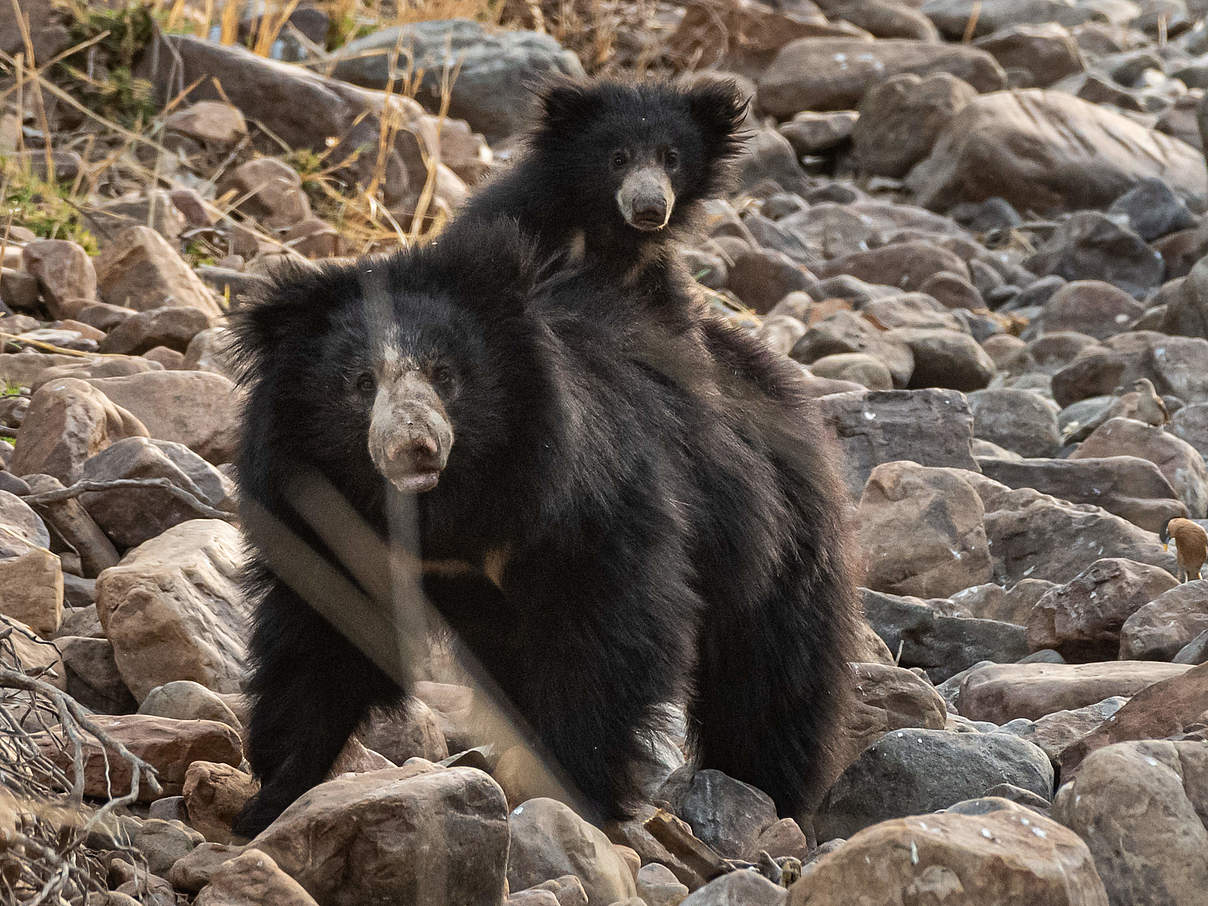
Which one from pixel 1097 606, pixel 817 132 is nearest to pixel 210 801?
pixel 1097 606

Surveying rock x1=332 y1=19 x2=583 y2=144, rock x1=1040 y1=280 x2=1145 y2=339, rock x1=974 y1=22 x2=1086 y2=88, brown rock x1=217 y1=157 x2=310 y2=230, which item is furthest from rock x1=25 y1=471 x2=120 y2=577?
rock x1=974 y1=22 x2=1086 y2=88

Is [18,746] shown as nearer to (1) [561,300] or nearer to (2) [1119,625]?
(1) [561,300]

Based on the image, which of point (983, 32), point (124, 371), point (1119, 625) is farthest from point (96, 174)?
point (983, 32)

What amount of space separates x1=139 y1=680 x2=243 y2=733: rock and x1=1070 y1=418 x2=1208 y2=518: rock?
3743 millimetres

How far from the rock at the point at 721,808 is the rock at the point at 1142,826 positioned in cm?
99

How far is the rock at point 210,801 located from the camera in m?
3.13

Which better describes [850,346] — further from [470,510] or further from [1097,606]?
[470,510]

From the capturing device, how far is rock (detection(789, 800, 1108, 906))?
2094 mm

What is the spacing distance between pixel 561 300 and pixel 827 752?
4.14ft

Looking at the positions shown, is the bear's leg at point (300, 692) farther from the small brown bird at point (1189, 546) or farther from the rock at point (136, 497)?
the small brown bird at point (1189, 546)

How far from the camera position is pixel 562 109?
510 cm

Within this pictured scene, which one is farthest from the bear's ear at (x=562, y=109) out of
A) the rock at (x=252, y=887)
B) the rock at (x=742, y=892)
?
the rock at (x=252, y=887)

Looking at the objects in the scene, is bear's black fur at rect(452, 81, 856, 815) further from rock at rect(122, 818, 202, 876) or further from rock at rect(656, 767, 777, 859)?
rock at rect(122, 818, 202, 876)

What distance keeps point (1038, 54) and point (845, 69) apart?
229 cm
